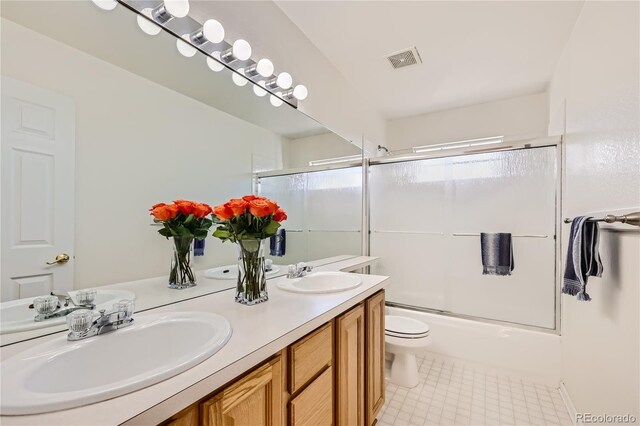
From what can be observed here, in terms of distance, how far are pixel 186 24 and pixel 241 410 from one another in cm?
144

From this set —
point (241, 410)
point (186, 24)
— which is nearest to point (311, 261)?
point (241, 410)

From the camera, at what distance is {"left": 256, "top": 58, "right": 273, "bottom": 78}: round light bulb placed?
1.59 m

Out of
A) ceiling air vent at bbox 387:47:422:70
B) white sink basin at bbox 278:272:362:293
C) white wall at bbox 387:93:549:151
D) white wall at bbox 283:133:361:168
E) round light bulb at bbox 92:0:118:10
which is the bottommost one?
white sink basin at bbox 278:272:362:293

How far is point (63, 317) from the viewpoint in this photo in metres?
0.84

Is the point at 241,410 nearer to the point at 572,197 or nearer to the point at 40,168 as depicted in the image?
the point at 40,168

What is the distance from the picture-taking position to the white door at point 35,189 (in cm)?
75

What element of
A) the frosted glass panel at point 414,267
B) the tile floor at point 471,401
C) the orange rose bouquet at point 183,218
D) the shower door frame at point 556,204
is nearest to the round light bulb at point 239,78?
the orange rose bouquet at point 183,218

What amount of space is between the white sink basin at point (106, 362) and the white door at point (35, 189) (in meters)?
0.21

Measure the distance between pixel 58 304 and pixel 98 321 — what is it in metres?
0.20

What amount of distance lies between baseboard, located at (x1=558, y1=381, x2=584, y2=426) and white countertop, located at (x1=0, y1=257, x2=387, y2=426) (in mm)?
1419

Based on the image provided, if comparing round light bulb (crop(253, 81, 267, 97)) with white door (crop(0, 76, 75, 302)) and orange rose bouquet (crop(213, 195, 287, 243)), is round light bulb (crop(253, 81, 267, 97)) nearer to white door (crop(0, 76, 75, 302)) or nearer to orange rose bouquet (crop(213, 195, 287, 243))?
orange rose bouquet (crop(213, 195, 287, 243))

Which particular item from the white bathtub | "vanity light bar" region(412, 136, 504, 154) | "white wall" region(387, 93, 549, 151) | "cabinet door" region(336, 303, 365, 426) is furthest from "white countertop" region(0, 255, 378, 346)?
"white wall" region(387, 93, 549, 151)

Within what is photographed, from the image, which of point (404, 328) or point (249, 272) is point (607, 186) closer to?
point (404, 328)

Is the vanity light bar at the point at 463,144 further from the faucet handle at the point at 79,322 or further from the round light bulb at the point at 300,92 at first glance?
the faucet handle at the point at 79,322
